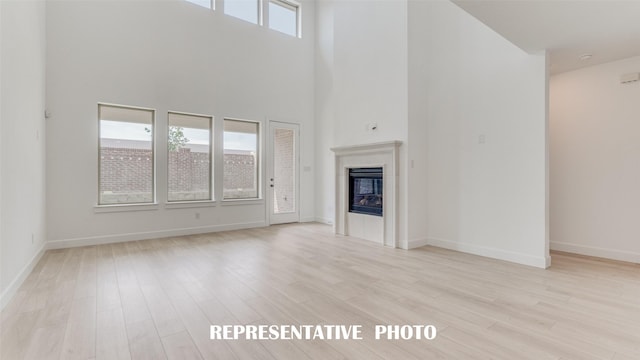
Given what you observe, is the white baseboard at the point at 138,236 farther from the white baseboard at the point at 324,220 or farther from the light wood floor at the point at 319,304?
the white baseboard at the point at 324,220

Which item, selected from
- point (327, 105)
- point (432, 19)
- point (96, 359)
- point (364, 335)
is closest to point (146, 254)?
point (96, 359)

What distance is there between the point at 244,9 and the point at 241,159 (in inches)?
131

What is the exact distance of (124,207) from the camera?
5.31 metres

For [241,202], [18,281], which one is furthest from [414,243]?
[18,281]

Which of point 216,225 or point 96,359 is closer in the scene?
point 96,359

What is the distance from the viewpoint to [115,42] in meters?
5.24

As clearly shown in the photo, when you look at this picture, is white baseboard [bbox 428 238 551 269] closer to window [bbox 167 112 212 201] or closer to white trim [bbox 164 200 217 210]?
white trim [bbox 164 200 217 210]

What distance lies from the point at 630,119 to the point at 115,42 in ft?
25.5

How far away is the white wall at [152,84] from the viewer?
191 inches

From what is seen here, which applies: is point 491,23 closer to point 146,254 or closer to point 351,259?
point 351,259

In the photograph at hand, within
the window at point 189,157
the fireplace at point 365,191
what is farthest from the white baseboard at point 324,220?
the window at point 189,157

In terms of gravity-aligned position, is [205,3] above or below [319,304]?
above

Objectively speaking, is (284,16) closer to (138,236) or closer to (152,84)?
(152,84)

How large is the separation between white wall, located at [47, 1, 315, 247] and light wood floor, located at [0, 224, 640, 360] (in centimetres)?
114
